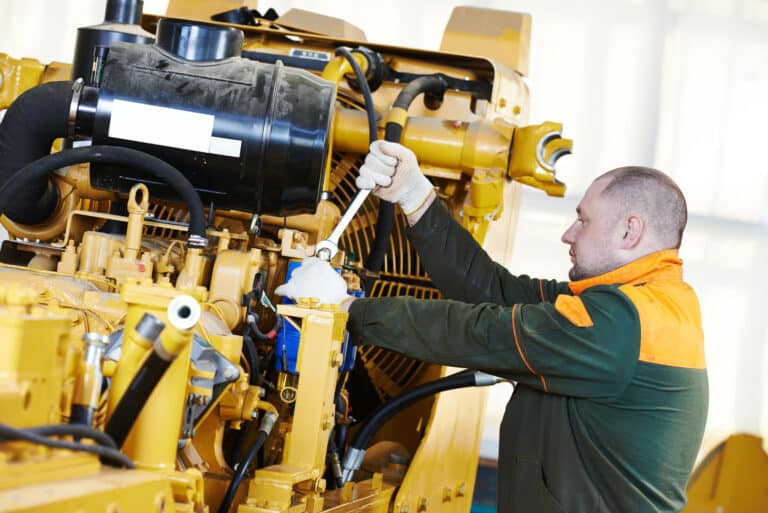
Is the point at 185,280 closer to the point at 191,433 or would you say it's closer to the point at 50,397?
the point at 191,433

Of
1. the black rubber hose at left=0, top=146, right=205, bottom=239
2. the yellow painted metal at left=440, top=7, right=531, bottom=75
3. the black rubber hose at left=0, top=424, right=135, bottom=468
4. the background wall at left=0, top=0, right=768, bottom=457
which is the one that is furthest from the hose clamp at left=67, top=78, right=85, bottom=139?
the background wall at left=0, top=0, right=768, bottom=457

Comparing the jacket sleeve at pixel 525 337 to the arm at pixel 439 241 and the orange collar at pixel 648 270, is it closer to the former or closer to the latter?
the orange collar at pixel 648 270

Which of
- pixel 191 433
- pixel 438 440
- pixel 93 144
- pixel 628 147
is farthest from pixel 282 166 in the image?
pixel 628 147

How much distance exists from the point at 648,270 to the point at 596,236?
14 cm

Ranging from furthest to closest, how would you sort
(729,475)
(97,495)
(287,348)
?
(729,475) < (287,348) < (97,495)

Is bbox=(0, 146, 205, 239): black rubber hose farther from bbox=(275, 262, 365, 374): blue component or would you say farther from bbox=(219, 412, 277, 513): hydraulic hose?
bbox=(219, 412, 277, 513): hydraulic hose

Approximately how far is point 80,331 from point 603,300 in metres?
1.00

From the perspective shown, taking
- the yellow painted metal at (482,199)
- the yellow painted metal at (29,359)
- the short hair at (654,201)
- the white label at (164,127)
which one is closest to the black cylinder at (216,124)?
the white label at (164,127)

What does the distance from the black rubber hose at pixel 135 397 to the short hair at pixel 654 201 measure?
1247mm

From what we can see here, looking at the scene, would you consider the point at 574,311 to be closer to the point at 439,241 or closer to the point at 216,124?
the point at 439,241

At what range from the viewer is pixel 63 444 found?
1169 millimetres

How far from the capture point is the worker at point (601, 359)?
6.79 ft

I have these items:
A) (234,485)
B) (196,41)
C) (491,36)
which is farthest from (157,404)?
(491,36)

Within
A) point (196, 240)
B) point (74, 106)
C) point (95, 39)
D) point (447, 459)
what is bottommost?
point (447, 459)
